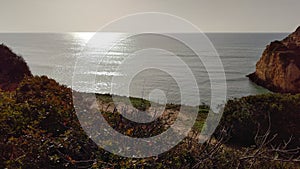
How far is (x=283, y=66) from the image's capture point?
29.5 metres

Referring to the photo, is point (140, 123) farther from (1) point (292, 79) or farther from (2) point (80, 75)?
(2) point (80, 75)

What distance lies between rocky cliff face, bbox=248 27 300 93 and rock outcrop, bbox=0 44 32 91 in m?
23.7

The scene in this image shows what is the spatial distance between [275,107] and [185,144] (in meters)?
5.99

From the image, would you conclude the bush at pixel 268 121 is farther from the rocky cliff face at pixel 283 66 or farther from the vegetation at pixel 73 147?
the rocky cliff face at pixel 283 66

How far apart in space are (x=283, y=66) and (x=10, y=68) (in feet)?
83.8

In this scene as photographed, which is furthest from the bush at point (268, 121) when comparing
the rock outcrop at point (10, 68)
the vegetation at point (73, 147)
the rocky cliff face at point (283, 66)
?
the rocky cliff face at point (283, 66)

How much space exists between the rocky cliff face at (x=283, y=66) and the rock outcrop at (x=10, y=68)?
77.7 feet

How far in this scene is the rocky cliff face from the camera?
28.1 metres

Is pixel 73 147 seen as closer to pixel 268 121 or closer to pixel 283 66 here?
pixel 268 121

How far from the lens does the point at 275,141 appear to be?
890 centimetres

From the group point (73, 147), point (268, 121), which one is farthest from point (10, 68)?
point (268, 121)

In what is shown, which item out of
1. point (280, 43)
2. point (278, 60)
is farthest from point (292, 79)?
point (280, 43)

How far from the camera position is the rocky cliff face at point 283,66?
2814 cm

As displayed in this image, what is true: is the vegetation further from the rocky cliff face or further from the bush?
the rocky cliff face
